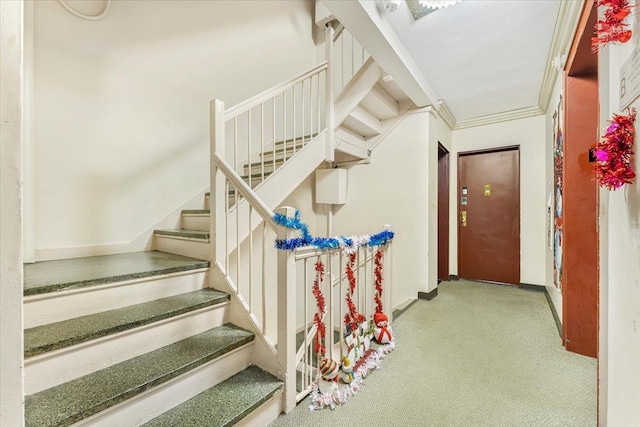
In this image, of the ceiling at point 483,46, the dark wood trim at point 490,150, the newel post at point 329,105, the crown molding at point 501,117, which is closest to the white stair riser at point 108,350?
the newel post at point 329,105

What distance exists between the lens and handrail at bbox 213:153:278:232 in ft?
4.80

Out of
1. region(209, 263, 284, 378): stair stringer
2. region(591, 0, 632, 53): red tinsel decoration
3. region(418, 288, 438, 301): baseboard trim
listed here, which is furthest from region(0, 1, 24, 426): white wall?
region(418, 288, 438, 301): baseboard trim

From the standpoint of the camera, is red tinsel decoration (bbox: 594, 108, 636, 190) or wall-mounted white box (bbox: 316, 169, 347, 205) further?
wall-mounted white box (bbox: 316, 169, 347, 205)

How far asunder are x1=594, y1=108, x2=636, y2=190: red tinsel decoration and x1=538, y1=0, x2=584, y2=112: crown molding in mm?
1260

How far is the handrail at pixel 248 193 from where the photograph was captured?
57.6 inches

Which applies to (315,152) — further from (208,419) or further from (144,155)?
(208,419)

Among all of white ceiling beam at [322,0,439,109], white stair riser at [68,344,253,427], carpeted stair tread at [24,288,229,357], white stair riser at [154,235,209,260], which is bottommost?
white stair riser at [68,344,253,427]

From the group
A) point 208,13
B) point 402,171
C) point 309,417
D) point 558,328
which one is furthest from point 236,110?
point 558,328

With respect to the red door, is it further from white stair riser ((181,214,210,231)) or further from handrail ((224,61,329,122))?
white stair riser ((181,214,210,231))

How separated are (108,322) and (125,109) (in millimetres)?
1797

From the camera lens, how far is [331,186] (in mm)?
3379

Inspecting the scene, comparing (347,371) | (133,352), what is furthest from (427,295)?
(133,352)

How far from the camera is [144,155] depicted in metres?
2.35

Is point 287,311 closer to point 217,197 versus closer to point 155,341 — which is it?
point 155,341
